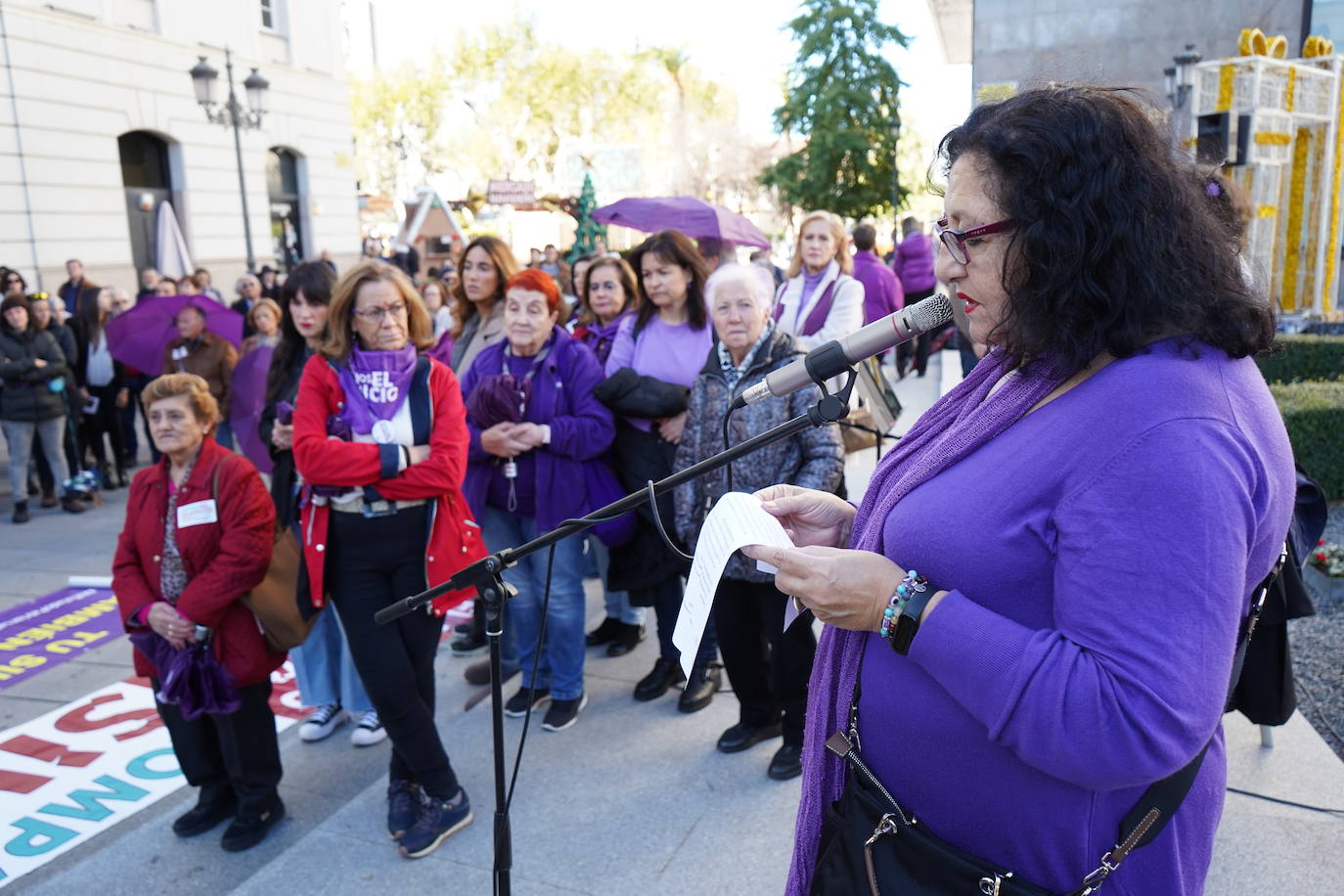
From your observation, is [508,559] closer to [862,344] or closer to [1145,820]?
[862,344]

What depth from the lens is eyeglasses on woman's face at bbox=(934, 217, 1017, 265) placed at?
1.34 m

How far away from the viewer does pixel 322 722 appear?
4.34 meters

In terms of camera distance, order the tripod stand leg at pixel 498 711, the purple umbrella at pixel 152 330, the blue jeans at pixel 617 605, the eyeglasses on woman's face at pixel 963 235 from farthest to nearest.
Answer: the purple umbrella at pixel 152 330 → the blue jeans at pixel 617 605 → the tripod stand leg at pixel 498 711 → the eyeglasses on woman's face at pixel 963 235

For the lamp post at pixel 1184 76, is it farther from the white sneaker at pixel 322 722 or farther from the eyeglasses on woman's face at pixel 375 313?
the white sneaker at pixel 322 722

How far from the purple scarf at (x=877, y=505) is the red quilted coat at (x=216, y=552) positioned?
232 cm

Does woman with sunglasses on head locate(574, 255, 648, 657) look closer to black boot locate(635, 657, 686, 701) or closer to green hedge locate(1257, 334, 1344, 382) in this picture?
black boot locate(635, 657, 686, 701)

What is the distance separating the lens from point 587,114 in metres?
46.1

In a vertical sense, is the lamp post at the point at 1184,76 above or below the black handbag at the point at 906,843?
above

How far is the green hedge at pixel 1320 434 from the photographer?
593 centimetres

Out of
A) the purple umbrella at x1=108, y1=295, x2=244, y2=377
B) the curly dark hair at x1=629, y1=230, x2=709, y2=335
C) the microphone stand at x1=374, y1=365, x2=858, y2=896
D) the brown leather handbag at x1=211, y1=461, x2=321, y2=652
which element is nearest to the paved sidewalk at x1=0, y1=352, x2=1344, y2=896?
the brown leather handbag at x1=211, y1=461, x2=321, y2=652

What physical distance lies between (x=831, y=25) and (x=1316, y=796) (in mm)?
23920

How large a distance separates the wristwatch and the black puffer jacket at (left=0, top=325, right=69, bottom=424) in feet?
28.6

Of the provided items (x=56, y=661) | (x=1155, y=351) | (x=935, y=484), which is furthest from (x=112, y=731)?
(x=1155, y=351)

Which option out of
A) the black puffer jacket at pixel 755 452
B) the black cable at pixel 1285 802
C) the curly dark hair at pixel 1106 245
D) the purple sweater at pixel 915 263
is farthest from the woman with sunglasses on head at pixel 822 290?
the purple sweater at pixel 915 263
